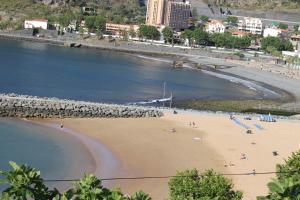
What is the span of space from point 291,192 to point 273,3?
604ft

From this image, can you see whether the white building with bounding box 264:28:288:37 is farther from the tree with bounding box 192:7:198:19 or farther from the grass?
the grass

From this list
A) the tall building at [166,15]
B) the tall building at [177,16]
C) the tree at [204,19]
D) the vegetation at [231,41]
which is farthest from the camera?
the tree at [204,19]

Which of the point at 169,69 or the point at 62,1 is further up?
the point at 62,1

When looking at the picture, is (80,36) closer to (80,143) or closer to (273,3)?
(273,3)

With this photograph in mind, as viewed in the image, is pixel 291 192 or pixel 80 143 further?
pixel 80 143

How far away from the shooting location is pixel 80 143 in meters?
32.1

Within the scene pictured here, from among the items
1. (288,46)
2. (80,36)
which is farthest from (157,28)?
(288,46)

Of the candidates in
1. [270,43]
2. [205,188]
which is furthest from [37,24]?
[205,188]

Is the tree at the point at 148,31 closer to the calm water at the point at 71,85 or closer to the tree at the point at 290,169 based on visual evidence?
the calm water at the point at 71,85

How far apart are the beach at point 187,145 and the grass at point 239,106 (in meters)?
6.54

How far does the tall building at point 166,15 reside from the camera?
487 ft

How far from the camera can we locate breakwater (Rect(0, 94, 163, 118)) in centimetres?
3894

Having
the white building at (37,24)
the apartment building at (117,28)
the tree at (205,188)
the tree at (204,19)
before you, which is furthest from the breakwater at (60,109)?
the tree at (204,19)

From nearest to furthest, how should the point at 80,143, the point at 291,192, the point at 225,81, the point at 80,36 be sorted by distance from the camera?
the point at 291,192 < the point at 80,143 < the point at 225,81 < the point at 80,36
